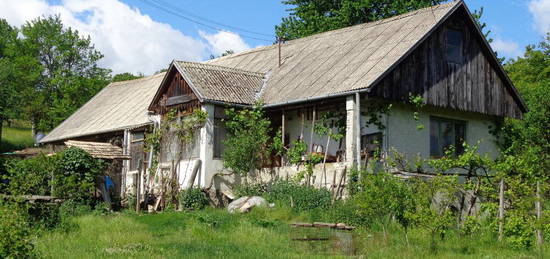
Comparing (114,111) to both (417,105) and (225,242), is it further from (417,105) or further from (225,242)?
(225,242)

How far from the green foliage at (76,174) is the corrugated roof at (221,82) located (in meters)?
4.09

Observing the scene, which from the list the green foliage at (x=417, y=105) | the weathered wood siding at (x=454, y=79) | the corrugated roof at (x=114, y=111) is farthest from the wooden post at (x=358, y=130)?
the corrugated roof at (x=114, y=111)

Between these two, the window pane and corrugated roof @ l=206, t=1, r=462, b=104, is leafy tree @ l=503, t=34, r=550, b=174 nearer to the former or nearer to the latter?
the window pane

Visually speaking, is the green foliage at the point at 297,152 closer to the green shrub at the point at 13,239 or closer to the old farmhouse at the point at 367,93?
the old farmhouse at the point at 367,93

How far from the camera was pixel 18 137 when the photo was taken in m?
56.2

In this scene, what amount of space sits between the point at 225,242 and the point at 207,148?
878 cm

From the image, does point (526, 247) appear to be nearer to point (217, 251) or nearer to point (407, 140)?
point (217, 251)

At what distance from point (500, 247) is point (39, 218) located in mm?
10192

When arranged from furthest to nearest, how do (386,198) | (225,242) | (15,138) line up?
(15,138), (225,242), (386,198)

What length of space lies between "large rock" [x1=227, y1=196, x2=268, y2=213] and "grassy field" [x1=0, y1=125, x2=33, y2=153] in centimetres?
3291

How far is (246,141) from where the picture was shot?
23734 millimetres

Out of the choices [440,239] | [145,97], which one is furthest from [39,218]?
[145,97]

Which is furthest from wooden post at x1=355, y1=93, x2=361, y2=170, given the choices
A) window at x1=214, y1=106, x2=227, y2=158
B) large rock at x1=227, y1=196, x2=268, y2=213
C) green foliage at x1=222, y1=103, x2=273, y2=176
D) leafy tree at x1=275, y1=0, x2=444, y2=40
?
leafy tree at x1=275, y1=0, x2=444, y2=40

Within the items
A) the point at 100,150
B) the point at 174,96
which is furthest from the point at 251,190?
the point at 100,150
